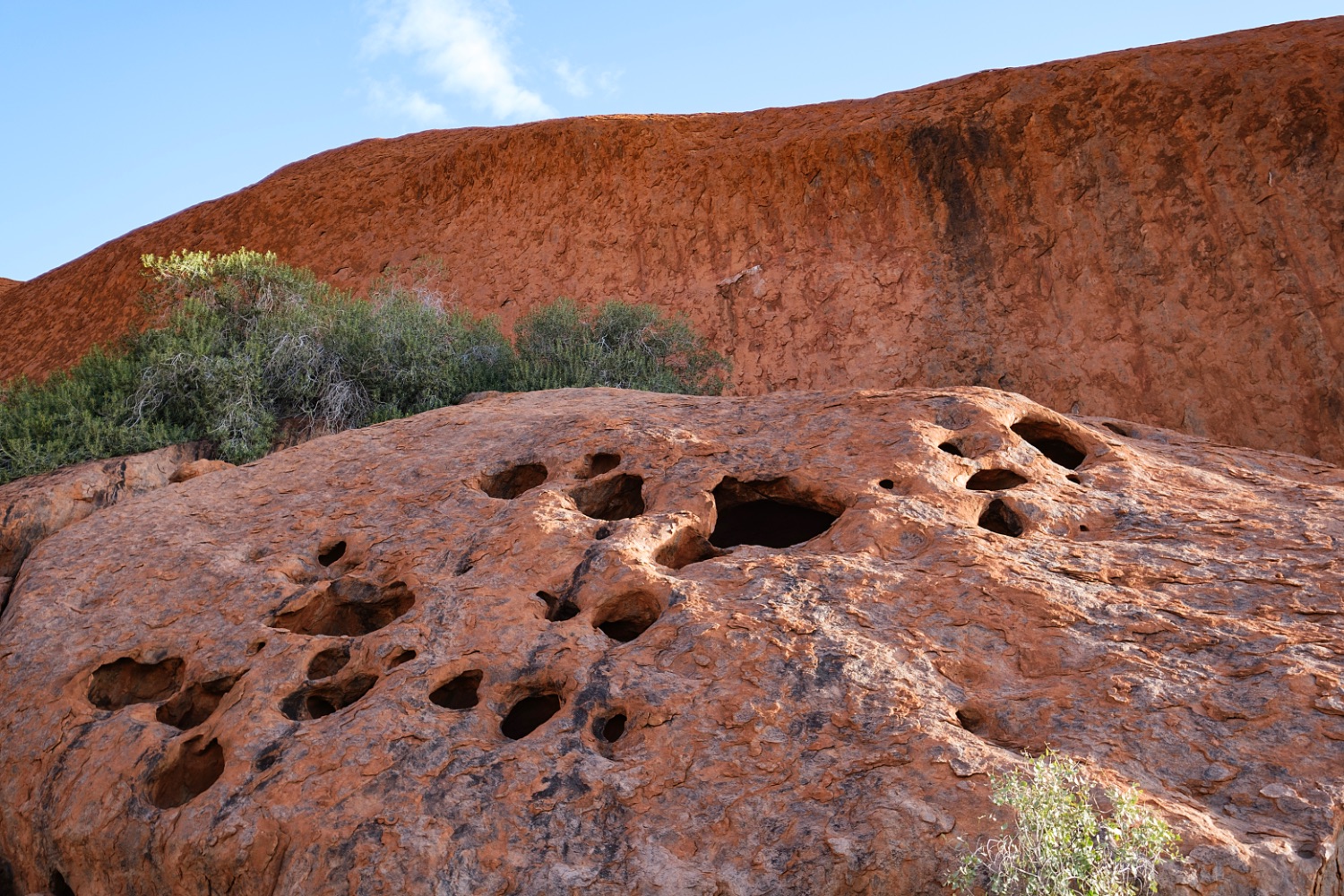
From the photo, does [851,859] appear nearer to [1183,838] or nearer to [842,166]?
[1183,838]

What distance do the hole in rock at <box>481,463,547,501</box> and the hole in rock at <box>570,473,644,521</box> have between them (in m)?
0.37

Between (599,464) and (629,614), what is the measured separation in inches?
44.7

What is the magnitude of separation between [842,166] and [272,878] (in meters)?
12.3

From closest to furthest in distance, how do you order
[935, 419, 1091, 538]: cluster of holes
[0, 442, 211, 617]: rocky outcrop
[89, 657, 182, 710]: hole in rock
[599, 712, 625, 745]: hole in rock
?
1. [599, 712, 625, 745]: hole in rock
2. [89, 657, 182, 710]: hole in rock
3. [935, 419, 1091, 538]: cluster of holes
4. [0, 442, 211, 617]: rocky outcrop

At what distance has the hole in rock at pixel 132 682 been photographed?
4.17 m

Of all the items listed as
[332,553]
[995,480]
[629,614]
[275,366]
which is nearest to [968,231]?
[275,366]

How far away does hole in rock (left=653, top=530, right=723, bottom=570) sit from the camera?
417cm

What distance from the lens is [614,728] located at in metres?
3.40

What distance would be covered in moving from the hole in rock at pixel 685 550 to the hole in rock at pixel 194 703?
159 cm

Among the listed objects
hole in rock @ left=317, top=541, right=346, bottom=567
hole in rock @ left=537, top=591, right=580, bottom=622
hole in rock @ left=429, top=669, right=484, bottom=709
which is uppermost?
hole in rock @ left=317, top=541, right=346, bottom=567

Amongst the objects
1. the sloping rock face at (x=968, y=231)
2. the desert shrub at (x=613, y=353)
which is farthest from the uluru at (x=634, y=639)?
the sloping rock face at (x=968, y=231)

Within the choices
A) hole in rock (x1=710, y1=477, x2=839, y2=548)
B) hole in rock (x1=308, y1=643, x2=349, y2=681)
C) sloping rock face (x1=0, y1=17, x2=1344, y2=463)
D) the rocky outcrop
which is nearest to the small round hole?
hole in rock (x1=308, y1=643, x2=349, y2=681)

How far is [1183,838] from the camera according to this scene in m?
2.56

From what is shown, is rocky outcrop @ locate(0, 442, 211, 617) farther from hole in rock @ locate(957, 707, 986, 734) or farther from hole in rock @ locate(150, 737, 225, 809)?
hole in rock @ locate(957, 707, 986, 734)
